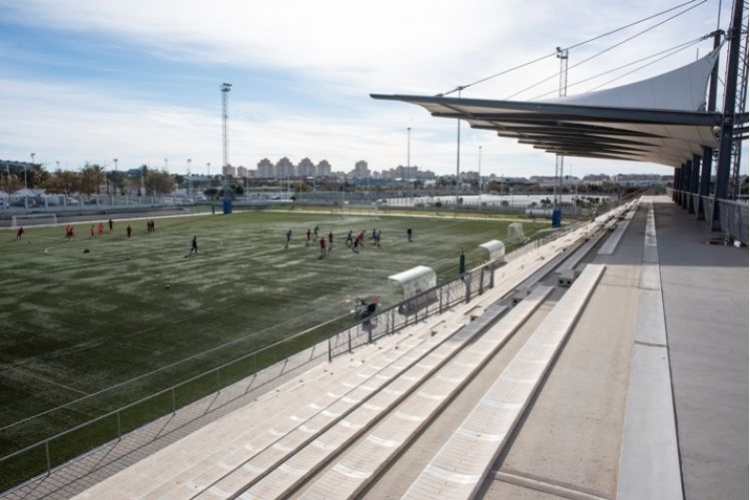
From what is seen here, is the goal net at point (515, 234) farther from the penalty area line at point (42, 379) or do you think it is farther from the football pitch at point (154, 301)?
the penalty area line at point (42, 379)

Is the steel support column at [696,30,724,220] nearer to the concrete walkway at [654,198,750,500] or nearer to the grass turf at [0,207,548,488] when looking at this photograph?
the grass turf at [0,207,548,488]

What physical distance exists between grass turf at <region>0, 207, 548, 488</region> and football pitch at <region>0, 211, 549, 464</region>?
0.06m

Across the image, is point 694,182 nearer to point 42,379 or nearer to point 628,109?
point 628,109

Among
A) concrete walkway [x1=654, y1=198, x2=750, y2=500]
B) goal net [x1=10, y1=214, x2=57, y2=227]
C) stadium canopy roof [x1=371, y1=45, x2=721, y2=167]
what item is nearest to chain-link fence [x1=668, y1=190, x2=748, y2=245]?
stadium canopy roof [x1=371, y1=45, x2=721, y2=167]

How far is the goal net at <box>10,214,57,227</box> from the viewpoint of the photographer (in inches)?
2090

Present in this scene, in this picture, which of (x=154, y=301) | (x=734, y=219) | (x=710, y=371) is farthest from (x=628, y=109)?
(x=154, y=301)

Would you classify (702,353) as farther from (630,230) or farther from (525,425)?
(630,230)

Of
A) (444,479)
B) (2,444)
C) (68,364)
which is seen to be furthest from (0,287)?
(444,479)

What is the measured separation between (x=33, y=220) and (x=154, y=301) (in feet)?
143

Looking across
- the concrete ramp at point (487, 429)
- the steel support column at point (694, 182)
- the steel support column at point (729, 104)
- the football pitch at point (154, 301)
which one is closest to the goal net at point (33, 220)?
the football pitch at point (154, 301)

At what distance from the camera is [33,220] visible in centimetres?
5556

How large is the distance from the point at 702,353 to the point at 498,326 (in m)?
4.00

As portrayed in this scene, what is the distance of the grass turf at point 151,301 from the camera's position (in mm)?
13461

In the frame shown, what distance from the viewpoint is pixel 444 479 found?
5.45 m
